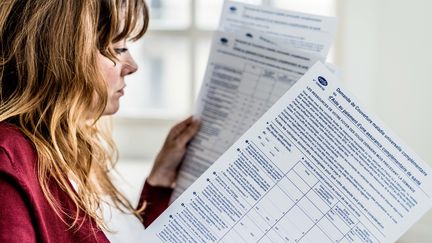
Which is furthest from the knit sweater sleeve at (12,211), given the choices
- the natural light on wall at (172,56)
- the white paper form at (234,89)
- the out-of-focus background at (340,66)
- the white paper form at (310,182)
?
the natural light on wall at (172,56)

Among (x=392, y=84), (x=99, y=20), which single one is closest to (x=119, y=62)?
(x=99, y=20)

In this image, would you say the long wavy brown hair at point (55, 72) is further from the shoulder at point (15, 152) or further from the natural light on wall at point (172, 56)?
the natural light on wall at point (172, 56)

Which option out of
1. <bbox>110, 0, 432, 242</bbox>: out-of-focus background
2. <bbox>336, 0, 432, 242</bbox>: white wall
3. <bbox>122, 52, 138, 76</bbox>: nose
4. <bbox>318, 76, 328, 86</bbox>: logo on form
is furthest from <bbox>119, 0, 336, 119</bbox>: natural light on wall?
<bbox>318, 76, 328, 86</bbox>: logo on form

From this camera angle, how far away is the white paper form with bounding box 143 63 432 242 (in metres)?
0.86

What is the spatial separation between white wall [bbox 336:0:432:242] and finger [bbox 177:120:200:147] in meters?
0.53

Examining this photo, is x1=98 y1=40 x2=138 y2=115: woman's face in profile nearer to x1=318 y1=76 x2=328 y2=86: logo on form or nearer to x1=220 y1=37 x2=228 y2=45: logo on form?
x1=220 y1=37 x2=228 y2=45: logo on form

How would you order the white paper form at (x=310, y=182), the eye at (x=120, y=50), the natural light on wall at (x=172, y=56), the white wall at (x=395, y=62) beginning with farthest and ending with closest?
the natural light on wall at (x=172, y=56) < the white wall at (x=395, y=62) < the eye at (x=120, y=50) < the white paper form at (x=310, y=182)

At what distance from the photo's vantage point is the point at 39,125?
101 cm

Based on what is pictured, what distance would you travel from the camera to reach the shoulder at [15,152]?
2.95 ft

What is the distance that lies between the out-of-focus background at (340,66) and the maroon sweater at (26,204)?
802 mm

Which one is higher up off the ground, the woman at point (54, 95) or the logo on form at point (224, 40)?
the logo on form at point (224, 40)

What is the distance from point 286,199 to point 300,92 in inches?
6.3

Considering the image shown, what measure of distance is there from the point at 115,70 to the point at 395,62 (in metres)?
0.78

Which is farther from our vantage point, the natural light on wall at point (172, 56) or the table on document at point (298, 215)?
the natural light on wall at point (172, 56)
